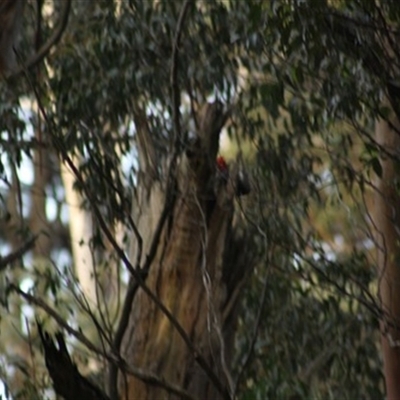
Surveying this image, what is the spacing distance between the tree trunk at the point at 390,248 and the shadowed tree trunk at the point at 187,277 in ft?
1.99

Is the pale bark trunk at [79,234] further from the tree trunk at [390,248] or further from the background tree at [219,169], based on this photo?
the tree trunk at [390,248]

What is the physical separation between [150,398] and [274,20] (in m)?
1.61

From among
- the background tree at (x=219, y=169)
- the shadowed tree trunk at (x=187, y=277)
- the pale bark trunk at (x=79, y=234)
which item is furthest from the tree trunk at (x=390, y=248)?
the pale bark trunk at (x=79, y=234)

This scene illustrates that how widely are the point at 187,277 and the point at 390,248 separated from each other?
2.90 feet

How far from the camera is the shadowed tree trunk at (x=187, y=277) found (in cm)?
527

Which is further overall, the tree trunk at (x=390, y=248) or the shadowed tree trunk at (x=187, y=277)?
the shadowed tree trunk at (x=187, y=277)

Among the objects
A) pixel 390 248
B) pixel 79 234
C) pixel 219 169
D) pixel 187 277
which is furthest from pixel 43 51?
pixel 79 234

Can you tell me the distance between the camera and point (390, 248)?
500 centimetres

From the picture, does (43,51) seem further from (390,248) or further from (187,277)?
(390,248)

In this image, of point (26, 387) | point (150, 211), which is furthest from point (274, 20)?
point (26, 387)

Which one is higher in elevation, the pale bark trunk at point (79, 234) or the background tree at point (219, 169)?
the pale bark trunk at point (79, 234)

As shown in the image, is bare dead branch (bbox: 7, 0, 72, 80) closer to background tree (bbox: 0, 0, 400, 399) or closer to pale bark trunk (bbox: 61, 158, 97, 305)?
background tree (bbox: 0, 0, 400, 399)

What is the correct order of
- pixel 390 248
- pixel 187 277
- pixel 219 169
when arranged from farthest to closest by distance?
pixel 187 277 < pixel 219 169 < pixel 390 248

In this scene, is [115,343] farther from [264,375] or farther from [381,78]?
[264,375]
